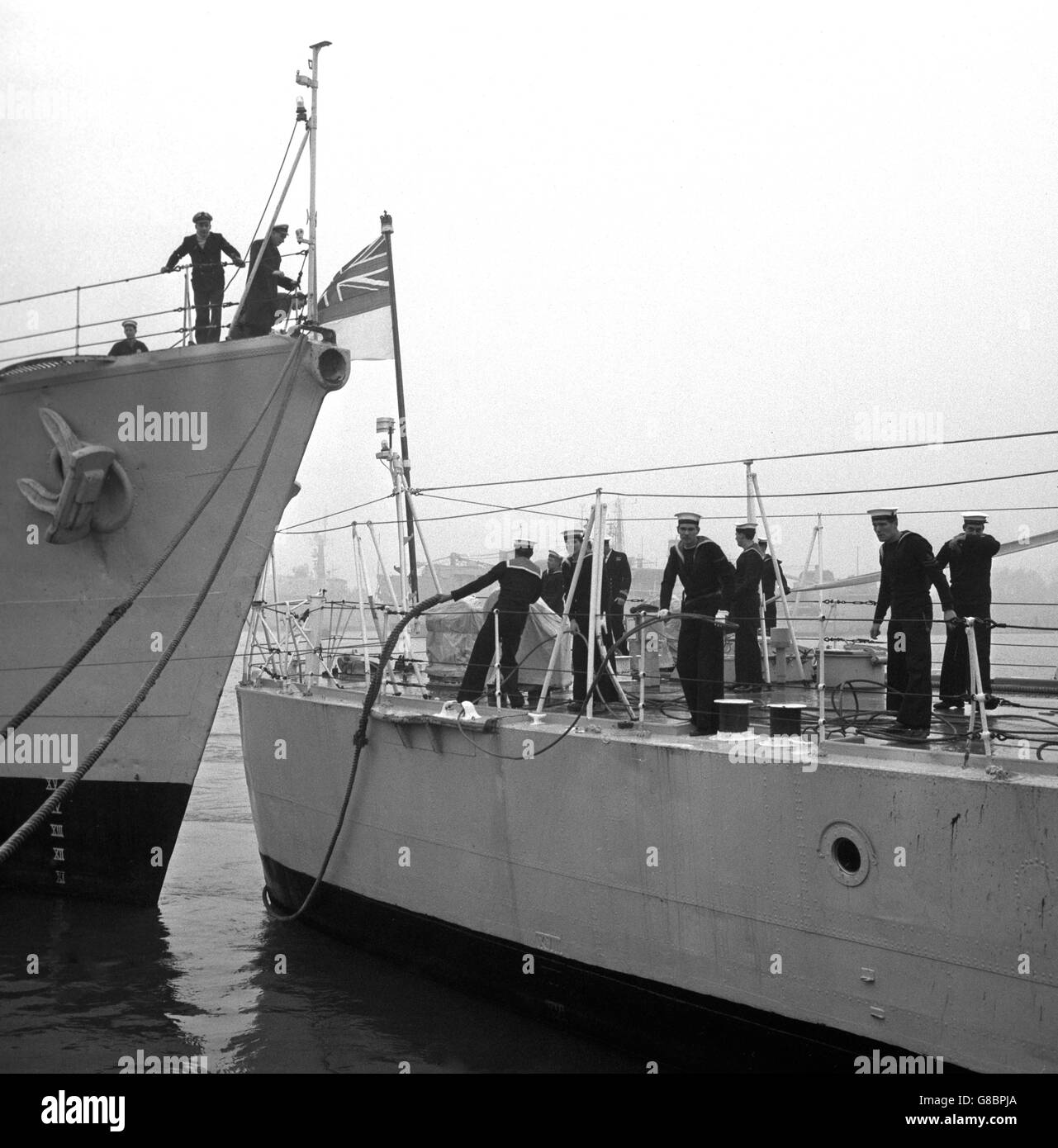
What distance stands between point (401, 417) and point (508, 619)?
14.3 ft

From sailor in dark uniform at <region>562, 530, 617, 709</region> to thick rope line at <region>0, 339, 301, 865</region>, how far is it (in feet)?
9.06

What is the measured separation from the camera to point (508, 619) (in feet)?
31.2

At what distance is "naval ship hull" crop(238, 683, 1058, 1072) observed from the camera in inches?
222

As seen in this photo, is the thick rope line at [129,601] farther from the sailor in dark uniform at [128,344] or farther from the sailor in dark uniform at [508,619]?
the sailor in dark uniform at [508,619]

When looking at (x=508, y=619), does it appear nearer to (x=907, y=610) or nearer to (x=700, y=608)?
(x=700, y=608)

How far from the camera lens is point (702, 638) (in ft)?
25.2

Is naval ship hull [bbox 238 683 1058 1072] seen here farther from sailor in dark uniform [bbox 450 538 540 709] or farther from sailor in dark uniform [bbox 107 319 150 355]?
sailor in dark uniform [bbox 107 319 150 355]

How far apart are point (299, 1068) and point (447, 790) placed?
2.21 metres

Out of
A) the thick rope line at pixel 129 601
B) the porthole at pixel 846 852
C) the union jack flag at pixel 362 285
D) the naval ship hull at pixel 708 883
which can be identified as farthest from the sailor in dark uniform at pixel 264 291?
the porthole at pixel 846 852

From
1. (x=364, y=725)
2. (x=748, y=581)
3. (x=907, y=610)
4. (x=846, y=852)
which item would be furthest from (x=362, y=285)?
(x=846, y=852)

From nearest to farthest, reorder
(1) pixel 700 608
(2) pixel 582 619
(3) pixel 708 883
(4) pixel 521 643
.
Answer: (3) pixel 708 883, (1) pixel 700 608, (2) pixel 582 619, (4) pixel 521 643

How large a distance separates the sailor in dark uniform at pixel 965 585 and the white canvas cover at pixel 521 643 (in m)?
3.26
